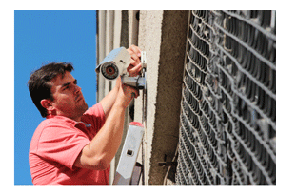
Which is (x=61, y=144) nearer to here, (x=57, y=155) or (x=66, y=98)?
(x=57, y=155)

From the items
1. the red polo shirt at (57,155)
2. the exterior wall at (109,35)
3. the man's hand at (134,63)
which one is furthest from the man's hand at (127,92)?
the exterior wall at (109,35)

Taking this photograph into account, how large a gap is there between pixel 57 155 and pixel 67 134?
11 centimetres

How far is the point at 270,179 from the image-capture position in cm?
100

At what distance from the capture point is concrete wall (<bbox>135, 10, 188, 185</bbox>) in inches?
86.4

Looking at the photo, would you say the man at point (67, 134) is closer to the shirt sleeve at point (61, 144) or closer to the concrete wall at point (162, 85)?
the shirt sleeve at point (61, 144)

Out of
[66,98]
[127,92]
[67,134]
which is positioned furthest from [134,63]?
[67,134]

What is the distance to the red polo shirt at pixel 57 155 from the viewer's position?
4.89 feet

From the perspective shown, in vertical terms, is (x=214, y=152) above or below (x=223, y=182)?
above

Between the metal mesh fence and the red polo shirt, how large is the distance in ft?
2.06

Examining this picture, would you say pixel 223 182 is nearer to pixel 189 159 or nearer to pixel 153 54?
pixel 189 159

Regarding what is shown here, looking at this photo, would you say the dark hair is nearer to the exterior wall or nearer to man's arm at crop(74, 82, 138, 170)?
man's arm at crop(74, 82, 138, 170)

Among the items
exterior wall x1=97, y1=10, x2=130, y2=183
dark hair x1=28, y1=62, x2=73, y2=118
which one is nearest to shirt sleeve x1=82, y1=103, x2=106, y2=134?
dark hair x1=28, y1=62, x2=73, y2=118

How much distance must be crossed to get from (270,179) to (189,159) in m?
1.21

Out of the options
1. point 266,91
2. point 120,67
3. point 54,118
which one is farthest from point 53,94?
point 266,91
